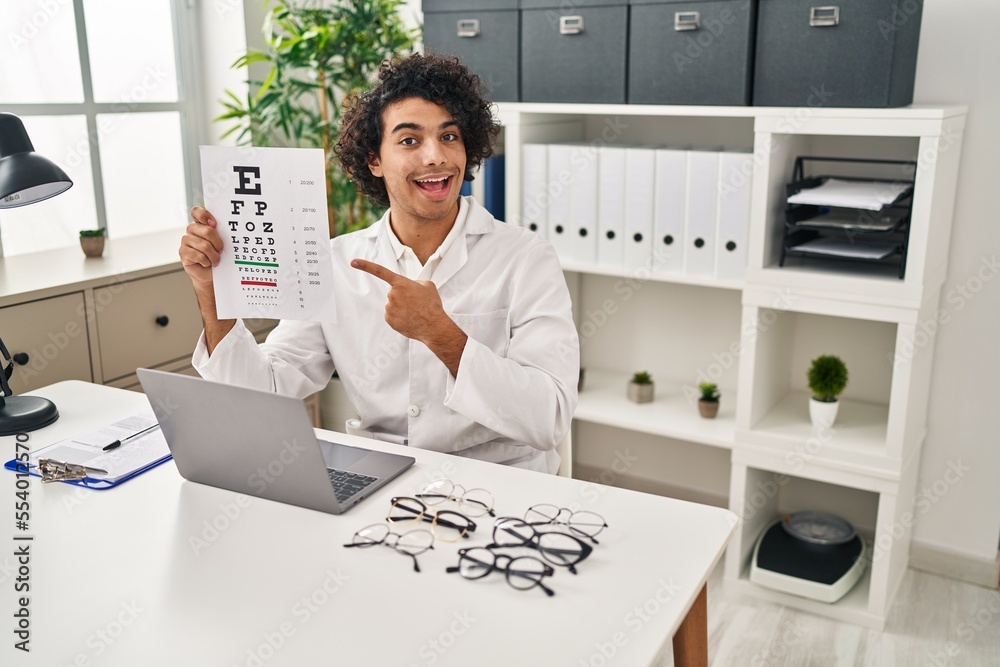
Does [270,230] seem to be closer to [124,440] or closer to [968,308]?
[124,440]

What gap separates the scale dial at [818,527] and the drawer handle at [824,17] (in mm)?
1412

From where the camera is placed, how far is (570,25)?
246 cm

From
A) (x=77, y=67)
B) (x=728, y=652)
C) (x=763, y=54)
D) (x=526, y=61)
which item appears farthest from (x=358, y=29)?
(x=728, y=652)

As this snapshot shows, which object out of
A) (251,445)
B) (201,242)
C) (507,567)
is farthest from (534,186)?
(507,567)

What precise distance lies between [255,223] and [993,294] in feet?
6.47

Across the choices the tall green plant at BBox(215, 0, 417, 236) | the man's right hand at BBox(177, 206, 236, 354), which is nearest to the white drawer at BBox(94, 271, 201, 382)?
the tall green plant at BBox(215, 0, 417, 236)

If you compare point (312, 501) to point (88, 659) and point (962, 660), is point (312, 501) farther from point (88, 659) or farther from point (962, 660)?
point (962, 660)

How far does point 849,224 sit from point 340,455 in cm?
142

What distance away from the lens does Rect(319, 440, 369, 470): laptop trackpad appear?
4.78 feet

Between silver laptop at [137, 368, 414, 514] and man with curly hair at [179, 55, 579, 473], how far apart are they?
0.88 feet

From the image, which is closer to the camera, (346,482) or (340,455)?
(346,482)

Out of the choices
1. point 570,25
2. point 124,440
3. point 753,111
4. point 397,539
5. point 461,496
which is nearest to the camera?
point 397,539

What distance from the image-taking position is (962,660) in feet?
7.28

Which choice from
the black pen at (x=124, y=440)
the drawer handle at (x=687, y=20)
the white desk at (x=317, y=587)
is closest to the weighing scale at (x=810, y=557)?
the white desk at (x=317, y=587)
